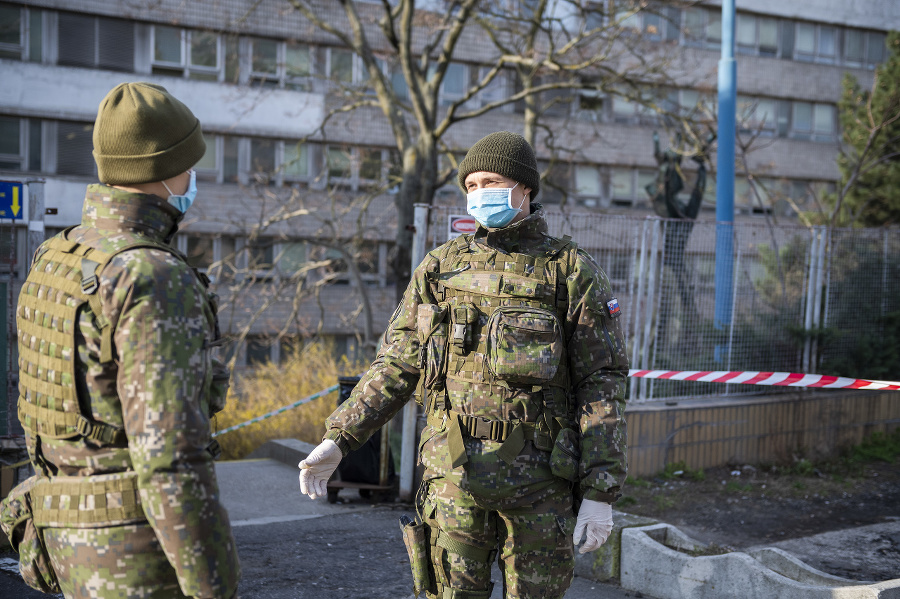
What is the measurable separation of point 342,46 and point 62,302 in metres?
24.5

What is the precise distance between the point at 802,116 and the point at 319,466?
110ft

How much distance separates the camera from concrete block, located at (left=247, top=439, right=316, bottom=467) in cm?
873

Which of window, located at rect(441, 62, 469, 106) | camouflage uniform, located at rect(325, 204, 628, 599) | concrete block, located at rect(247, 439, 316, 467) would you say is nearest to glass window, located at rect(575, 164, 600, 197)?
window, located at rect(441, 62, 469, 106)

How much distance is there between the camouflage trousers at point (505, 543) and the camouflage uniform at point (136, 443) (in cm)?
108

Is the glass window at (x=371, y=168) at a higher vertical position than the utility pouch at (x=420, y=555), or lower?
higher

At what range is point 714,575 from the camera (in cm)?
459

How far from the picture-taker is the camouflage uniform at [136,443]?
1904 millimetres

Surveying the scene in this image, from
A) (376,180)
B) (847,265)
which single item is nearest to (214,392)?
(847,265)

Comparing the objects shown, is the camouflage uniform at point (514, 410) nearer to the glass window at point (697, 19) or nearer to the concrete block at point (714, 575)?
the concrete block at point (714, 575)

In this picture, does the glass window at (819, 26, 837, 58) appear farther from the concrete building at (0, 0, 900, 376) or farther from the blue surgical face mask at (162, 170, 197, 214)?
the blue surgical face mask at (162, 170, 197, 214)

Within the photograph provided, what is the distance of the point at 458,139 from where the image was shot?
87.3 ft

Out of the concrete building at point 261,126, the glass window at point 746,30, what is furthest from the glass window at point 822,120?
the concrete building at point 261,126

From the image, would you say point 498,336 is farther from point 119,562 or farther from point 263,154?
point 263,154

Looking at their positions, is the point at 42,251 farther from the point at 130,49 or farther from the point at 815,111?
the point at 815,111
